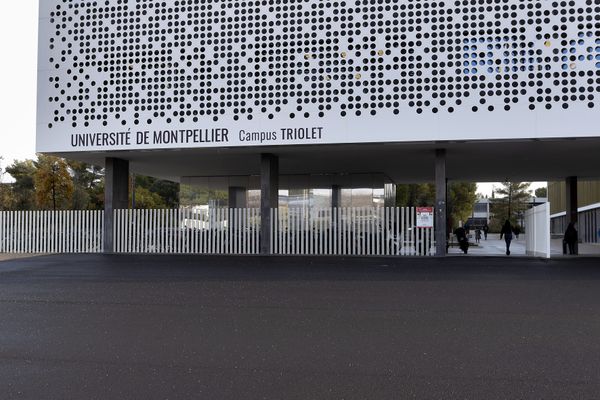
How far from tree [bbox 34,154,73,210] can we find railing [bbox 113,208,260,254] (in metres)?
9.81

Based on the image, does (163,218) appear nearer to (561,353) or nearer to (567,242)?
(567,242)

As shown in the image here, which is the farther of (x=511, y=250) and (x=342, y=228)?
(x=511, y=250)

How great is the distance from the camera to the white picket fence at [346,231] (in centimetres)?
2283

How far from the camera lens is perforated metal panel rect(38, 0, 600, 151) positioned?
63.9ft

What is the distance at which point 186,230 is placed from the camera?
24.4 metres

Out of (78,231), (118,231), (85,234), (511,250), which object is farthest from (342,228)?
(511,250)

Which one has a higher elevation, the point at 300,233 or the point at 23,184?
the point at 23,184

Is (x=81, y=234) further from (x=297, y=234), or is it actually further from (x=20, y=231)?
(x=297, y=234)

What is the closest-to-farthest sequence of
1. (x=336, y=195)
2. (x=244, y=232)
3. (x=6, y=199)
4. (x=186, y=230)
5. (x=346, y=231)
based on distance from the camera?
(x=346, y=231) < (x=244, y=232) < (x=186, y=230) < (x=336, y=195) < (x=6, y=199)

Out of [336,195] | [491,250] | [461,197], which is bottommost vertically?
[491,250]

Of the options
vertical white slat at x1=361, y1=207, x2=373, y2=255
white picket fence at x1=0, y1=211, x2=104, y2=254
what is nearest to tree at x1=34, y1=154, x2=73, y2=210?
white picket fence at x1=0, y1=211, x2=104, y2=254

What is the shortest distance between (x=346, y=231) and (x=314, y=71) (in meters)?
6.34

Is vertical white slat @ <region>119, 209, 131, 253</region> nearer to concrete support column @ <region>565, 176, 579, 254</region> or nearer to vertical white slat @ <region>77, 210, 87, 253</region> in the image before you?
vertical white slat @ <region>77, 210, 87, 253</region>

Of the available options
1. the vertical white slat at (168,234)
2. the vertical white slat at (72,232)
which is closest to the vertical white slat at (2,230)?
the vertical white slat at (72,232)
